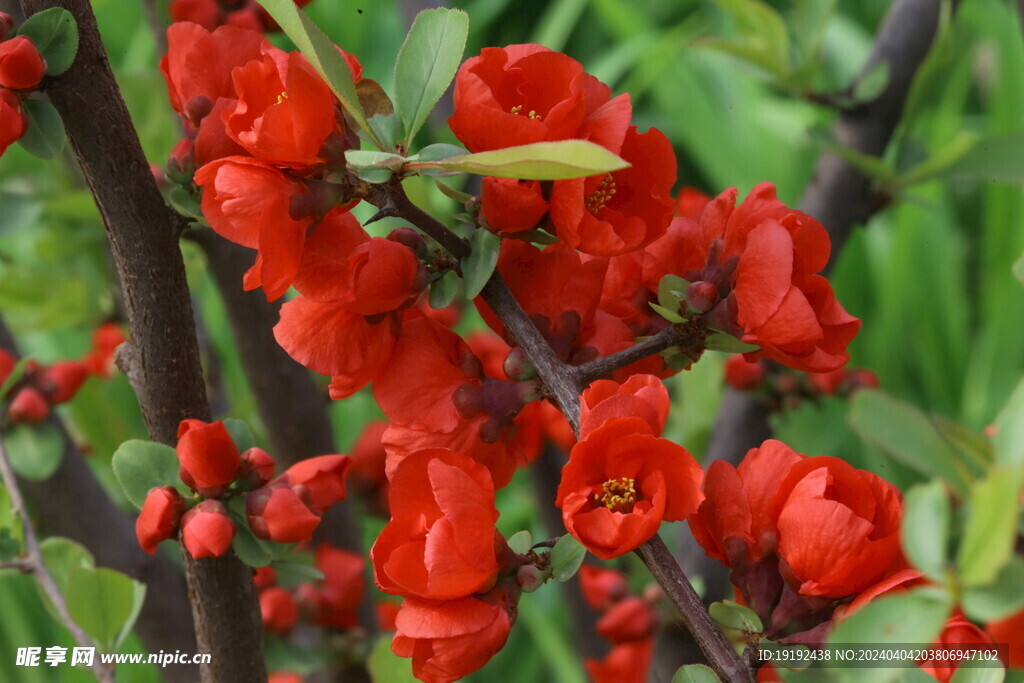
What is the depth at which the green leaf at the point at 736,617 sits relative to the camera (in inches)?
14.2

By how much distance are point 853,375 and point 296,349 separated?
2.05 ft

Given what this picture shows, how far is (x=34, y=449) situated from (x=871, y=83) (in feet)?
2.12

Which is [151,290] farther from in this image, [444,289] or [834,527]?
[834,527]

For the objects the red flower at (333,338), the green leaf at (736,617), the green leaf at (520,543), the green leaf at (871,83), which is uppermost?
the red flower at (333,338)

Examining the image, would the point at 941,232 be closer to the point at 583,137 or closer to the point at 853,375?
the point at 853,375

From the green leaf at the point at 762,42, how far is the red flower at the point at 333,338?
498mm

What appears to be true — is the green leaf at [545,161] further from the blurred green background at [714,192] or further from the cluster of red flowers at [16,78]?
the blurred green background at [714,192]

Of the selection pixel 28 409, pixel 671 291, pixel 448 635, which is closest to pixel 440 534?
pixel 448 635

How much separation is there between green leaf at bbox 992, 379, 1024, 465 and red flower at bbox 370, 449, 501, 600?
163 millimetres

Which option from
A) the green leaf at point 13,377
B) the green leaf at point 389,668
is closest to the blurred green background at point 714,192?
the green leaf at point 13,377

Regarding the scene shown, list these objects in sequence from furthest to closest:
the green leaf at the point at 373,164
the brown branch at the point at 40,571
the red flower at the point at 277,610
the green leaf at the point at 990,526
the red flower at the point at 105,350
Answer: the red flower at the point at 105,350, the red flower at the point at 277,610, the brown branch at the point at 40,571, the green leaf at the point at 373,164, the green leaf at the point at 990,526

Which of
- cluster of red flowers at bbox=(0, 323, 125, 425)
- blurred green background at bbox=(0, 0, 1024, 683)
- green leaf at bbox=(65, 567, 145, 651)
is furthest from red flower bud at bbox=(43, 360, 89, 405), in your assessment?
green leaf at bbox=(65, 567, 145, 651)

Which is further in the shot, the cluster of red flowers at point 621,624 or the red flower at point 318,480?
the cluster of red flowers at point 621,624

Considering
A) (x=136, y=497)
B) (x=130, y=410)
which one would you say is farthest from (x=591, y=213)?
(x=130, y=410)
